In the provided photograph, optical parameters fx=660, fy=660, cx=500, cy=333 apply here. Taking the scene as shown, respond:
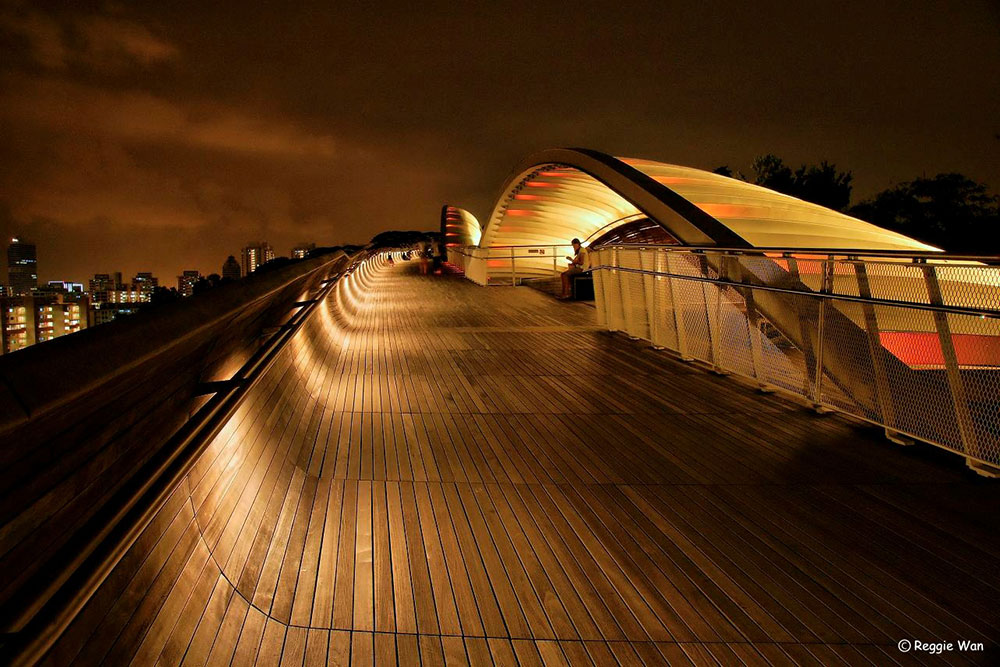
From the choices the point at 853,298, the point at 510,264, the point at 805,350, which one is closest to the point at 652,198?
the point at 805,350

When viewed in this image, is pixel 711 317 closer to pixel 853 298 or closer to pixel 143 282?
pixel 853 298

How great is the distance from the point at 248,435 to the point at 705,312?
17.8 ft

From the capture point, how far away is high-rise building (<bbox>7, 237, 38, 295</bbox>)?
142 metres

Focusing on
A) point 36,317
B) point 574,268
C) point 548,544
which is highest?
point 36,317

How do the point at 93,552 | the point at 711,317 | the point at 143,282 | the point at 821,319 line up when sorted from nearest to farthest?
the point at 93,552 < the point at 821,319 < the point at 711,317 < the point at 143,282

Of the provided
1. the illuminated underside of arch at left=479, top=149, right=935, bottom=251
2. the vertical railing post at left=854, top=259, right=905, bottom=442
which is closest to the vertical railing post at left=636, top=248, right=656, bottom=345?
the illuminated underside of arch at left=479, top=149, right=935, bottom=251

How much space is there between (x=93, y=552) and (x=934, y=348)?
5.17 meters

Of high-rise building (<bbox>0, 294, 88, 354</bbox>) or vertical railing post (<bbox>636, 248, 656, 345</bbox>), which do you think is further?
high-rise building (<bbox>0, 294, 88, 354</bbox>)

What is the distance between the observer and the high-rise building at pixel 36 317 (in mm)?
56844

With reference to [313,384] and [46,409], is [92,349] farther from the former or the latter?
[313,384]

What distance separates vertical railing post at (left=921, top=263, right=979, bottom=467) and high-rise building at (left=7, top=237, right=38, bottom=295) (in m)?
170

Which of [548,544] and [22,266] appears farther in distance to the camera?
[22,266]

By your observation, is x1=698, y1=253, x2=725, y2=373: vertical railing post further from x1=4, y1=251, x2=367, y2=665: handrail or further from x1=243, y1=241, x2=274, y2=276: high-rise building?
x1=243, y1=241, x2=274, y2=276: high-rise building

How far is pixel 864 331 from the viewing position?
17.0 ft
